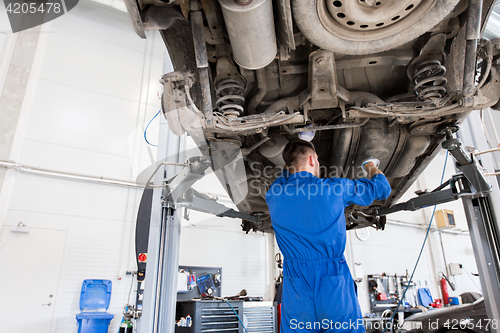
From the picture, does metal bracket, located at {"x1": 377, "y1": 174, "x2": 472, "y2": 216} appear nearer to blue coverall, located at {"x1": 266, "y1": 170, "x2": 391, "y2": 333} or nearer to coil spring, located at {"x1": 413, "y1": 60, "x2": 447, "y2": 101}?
coil spring, located at {"x1": 413, "y1": 60, "x2": 447, "y2": 101}

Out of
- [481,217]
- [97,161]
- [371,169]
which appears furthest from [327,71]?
[97,161]

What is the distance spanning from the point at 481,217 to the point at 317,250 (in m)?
1.44

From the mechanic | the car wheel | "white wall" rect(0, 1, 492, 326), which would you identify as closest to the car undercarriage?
the car wheel

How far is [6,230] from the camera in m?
5.31

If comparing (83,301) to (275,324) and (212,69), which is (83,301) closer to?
(275,324)

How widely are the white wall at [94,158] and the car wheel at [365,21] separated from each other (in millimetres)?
4232

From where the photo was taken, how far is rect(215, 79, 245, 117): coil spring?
5.40ft

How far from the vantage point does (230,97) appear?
166cm

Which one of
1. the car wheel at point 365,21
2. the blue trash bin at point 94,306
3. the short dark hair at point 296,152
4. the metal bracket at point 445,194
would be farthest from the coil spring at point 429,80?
the blue trash bin at point 94,306

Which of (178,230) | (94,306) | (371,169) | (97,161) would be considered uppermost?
(97,161)

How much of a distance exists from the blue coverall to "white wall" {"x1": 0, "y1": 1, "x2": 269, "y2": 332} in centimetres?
406

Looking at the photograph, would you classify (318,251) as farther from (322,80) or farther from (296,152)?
(322,80)

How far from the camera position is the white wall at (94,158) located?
5.70 metres

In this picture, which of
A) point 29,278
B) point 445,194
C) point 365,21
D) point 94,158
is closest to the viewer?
point 365,21
